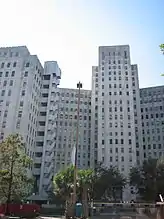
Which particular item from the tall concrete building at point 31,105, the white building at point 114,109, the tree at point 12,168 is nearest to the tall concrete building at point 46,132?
the tall concrete building at point 31,105

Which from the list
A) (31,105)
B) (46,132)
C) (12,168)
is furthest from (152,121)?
(12,168)

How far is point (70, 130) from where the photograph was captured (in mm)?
119438

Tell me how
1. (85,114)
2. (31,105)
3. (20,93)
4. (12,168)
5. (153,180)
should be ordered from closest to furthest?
(12,168) < (153,180) < (20,93) < (31,105) < (85,114)

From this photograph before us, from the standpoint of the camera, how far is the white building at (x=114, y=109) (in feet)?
313

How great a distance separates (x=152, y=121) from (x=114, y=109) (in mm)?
19494

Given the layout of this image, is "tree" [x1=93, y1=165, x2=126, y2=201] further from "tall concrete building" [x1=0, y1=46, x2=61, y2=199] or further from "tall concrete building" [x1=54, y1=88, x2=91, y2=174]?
"tall concrete building" [x1=54, y1=88, x2=91, y2=174]

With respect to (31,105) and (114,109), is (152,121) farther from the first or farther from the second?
(31,105)

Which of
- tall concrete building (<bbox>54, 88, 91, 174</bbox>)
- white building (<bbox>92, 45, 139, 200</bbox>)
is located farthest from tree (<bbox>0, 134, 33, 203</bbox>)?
tall concrete building (<bbox>54, 88, 91, 174</bbox>)

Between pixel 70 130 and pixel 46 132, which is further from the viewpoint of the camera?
pixel 70 130

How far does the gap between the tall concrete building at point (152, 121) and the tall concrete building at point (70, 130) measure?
25.7m

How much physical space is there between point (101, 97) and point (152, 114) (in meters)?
24.6

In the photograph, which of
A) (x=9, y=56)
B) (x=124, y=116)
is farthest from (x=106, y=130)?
(x=9, y=56)

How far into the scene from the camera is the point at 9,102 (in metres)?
81.9

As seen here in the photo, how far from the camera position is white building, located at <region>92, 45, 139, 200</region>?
95369 mm
